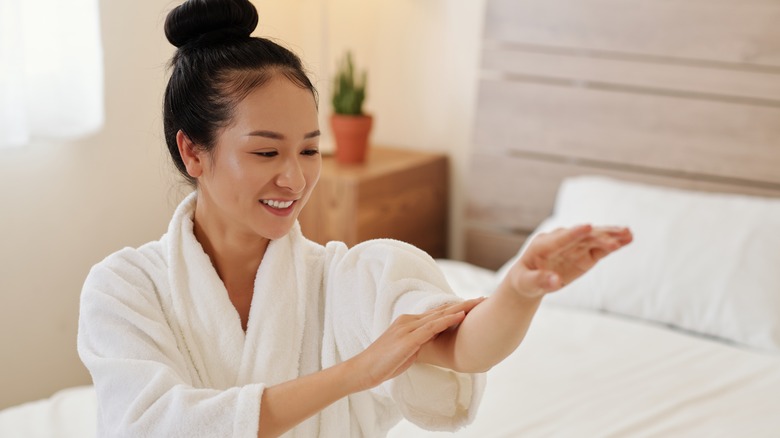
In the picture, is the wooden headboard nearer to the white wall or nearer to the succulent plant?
the succulent plant

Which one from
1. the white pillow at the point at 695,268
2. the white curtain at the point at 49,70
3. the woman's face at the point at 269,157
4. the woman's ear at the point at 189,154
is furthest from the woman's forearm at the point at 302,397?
the white pillow at the point at 695,268

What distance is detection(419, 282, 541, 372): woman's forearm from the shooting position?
1.02 meters

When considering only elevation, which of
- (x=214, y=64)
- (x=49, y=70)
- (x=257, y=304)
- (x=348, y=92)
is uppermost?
(x=214, y=64)

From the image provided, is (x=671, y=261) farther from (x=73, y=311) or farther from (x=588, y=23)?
(x=73, y=311)

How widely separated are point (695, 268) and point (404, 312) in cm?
140

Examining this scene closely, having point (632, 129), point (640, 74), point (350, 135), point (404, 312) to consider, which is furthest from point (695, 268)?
point (404, 312)

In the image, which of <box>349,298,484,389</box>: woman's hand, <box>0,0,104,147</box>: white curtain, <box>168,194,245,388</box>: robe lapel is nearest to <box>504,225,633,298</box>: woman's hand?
<box>349,298,484,389</box>: woman's hand

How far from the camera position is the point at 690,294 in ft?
7.53

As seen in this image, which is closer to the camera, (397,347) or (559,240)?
(559,240)

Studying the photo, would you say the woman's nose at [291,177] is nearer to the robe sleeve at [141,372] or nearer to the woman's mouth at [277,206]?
the woman's mouth at [277,206]

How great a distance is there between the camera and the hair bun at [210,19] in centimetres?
124

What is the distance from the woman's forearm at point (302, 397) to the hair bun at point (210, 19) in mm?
519

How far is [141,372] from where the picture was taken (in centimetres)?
115

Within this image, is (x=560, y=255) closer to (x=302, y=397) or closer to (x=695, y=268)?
(x=302, y=397)
